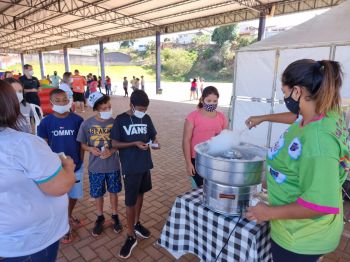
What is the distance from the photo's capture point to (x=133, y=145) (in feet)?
7.32

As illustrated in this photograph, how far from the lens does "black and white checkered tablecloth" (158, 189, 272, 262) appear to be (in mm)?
1416

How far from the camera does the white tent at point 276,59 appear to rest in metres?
3.93

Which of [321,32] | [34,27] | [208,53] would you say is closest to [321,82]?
[321,32]

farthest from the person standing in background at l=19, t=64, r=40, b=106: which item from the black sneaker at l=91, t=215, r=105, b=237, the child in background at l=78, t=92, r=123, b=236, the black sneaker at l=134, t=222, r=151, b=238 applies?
the black sneaker at l=134, t=222, r=151, b=238

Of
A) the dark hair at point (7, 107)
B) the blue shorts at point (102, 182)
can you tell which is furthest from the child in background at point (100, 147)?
the dark hair at point (7, 107)

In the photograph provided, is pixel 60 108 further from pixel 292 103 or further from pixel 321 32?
pixel 321 32

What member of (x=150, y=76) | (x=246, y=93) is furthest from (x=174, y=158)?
(x=150, y=76)

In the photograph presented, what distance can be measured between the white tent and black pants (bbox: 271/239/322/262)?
10.2ft

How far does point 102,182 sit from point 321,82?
2212mm

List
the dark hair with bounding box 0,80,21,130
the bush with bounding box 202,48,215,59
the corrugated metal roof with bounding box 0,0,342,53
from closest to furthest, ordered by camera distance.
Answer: the dark hair with bounding box 0,80,21,130
the corrugated metal roof with bounding box 0,0,342,53
the bush with bounding box 202,48,215,59

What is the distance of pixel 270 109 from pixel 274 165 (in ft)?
13.4

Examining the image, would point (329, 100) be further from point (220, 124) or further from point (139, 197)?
point (139, 197)

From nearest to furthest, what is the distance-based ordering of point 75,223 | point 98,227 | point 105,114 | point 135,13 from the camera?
point 105,114
point 98,227
point 75,223
point 135,13

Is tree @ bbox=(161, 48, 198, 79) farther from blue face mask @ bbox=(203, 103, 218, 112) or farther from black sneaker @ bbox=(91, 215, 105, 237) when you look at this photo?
blue face mask @ bbox=(203, 103, 218, 112)
